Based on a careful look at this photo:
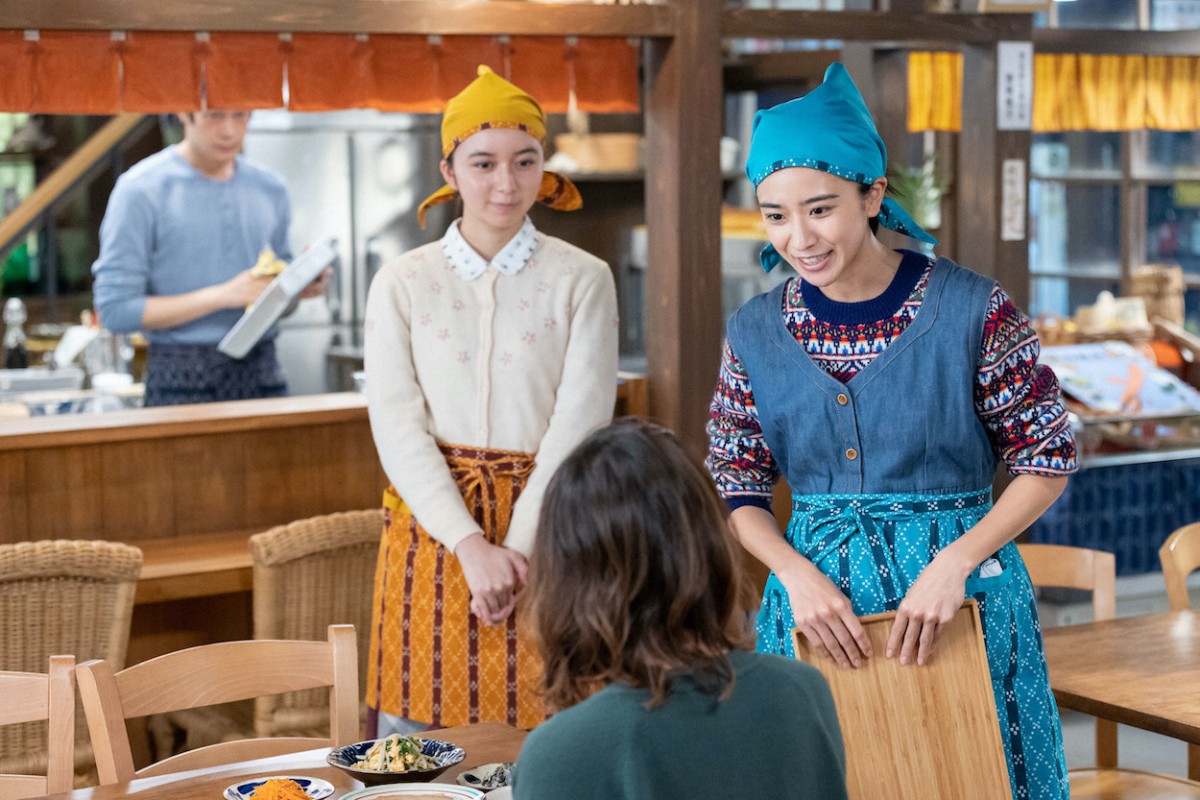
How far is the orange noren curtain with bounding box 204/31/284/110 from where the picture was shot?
163 inches

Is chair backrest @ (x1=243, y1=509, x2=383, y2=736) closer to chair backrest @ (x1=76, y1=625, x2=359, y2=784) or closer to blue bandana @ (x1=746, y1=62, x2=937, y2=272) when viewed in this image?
chair backrest @ (x1=76, y1=625, x2=359, y2=784)

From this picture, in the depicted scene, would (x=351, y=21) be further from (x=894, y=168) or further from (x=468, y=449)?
(x=894, y=168)

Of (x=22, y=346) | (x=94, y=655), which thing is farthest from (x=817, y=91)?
(x=22, y=346)

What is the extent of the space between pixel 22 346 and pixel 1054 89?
14.4ft

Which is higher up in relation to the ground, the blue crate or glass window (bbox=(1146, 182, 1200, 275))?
glass window (bbox=(1146, 182, 1200, 275))

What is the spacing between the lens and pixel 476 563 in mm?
2771

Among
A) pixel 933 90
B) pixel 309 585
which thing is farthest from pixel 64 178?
pixel 309 585

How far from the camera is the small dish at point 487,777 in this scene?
2.01 meters

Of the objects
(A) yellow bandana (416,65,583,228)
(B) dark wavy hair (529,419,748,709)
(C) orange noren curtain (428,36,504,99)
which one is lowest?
(B) dark wavy hair (529,419,748,709)

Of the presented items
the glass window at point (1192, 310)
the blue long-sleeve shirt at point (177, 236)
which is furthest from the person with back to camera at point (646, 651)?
the glass window at point (1192, 310)

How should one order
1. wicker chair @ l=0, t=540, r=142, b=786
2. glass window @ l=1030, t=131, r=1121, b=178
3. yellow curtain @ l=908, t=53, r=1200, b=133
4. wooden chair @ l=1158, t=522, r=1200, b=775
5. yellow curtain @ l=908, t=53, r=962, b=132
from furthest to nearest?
glass window @ l=1030, t=131, r=1121, b=178
yellow curtain @ l=908, t=53, r=962, b=132
yellow curtain @ l=908, t=53, r=1200, b=133
wicker chair @ l=0, t=540, r=142, b=786
wooden chair @ l=1158, t=522, r=1200, b=775

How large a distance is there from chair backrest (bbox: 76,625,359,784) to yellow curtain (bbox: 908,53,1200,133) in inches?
169

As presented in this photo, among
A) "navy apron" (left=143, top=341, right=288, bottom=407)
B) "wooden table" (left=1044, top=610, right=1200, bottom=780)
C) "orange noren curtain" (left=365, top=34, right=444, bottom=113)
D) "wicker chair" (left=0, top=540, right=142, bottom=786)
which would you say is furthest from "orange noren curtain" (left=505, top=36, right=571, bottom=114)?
Result: "wooden table" (left=1044, top=610, right=1200, bottom=780)

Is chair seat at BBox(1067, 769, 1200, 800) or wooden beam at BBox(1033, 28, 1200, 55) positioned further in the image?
wooden beam at BBox(1033, 28, 1200, 55)
